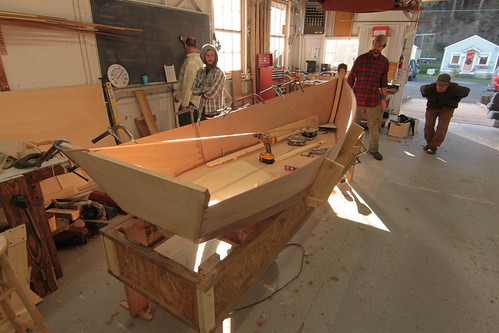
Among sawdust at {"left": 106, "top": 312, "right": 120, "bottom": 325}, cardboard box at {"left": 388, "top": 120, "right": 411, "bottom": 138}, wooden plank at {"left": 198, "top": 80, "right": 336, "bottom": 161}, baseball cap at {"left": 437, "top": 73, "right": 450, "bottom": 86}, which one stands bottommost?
sawdust at {"left": 106, "top": 312, "right": 120, "bottom": 325}

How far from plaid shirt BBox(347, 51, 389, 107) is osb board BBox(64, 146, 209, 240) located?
350cm

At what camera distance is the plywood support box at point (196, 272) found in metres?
1.12

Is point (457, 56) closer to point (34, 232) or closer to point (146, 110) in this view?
point (146, 110)

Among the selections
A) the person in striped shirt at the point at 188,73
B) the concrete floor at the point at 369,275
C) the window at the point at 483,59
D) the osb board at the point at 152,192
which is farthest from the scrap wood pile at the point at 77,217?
the window at the point at 483,59

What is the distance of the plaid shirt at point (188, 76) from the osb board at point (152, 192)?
311 centimetres

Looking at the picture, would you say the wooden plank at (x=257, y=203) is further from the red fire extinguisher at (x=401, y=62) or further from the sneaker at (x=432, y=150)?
the red fire extinguisher at (x=401, y=62)

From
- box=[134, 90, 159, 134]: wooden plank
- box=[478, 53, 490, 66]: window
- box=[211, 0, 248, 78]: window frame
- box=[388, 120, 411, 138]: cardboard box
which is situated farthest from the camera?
box=[478, 53, 490, 66]: window

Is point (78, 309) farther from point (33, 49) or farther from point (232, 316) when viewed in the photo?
point (33, 49)

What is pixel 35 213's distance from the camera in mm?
1700

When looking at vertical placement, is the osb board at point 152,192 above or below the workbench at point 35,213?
above

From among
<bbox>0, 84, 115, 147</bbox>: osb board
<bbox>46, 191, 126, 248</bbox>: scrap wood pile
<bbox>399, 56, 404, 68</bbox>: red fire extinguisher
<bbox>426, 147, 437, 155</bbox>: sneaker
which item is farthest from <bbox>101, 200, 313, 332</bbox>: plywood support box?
<bbox>399, 56, 404, 68</bbox>: red fire extinguisher


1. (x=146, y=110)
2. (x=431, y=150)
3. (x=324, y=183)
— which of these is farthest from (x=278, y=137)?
(x=431, y=150)

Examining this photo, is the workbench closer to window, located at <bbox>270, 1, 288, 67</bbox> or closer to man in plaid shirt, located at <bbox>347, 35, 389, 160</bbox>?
man in plaid shirt, located at <bbox>347, 35, 389, 160</bbox>

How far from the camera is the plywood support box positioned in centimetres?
112
